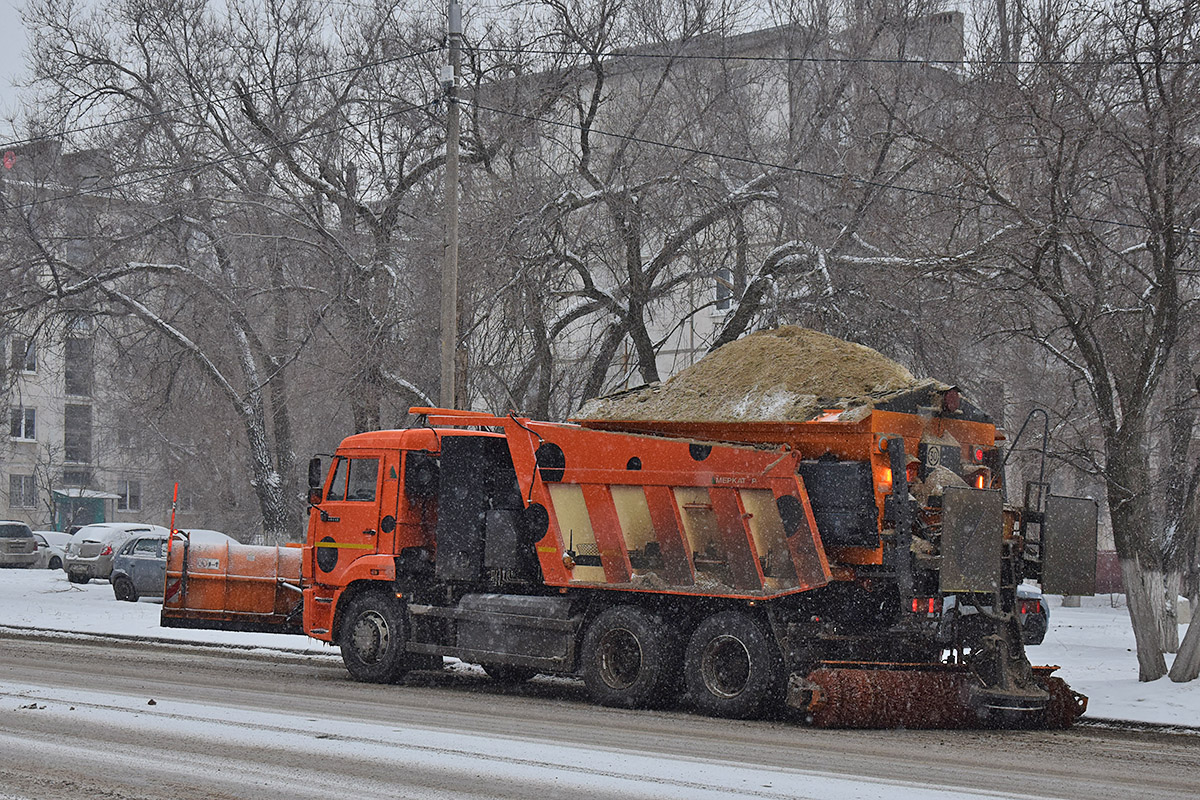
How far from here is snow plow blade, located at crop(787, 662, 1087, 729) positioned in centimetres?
1138

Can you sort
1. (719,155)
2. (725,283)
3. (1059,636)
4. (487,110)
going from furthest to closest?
(1059,636) < (487,110) < (725,283) < (719,155)

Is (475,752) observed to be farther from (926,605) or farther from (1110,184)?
(1110,184)

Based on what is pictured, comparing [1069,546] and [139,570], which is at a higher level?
[1069,546]

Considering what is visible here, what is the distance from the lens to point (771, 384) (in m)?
12.8

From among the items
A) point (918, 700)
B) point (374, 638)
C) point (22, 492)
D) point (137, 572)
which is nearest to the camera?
point (918, 700)

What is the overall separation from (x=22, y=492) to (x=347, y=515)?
2221 inches

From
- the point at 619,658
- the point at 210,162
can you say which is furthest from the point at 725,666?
the point at 210,162

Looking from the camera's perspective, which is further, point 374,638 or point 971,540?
point 374,638

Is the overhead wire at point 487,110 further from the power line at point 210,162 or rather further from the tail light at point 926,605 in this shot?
the tail light at point 926,605

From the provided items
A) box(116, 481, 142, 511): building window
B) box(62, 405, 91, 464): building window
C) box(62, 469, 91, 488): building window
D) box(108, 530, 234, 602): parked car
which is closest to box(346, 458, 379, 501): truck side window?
box(108, 530, 234, 602): parked car

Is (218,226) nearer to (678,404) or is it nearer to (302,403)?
(302,403)

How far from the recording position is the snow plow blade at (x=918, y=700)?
448 inches

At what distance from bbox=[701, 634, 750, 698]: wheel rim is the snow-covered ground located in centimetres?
360

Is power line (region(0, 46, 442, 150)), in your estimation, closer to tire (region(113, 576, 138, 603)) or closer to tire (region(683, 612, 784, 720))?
tire (region(113, 576, 138, 603))
